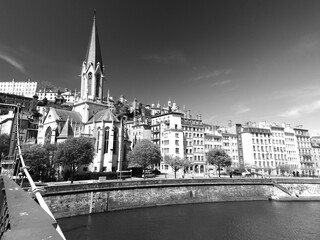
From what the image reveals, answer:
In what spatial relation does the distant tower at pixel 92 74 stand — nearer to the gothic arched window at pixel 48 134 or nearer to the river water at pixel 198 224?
the gothic arched window at pixel 48 134

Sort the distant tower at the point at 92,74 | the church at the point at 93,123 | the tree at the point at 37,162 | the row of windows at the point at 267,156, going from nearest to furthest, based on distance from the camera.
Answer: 1. the tree at the point at 37,162
2. the church at the point at 93,123
3. the distant tower at the point at 92,74
4. the row of windows at the point at 267,156

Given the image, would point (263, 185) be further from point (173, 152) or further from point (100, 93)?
point (100, 93)

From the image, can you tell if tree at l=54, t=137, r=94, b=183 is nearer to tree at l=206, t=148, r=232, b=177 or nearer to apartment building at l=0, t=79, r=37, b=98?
tree at l=206, t=148, r=232, b=177

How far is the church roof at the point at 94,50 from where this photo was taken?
69.5 m

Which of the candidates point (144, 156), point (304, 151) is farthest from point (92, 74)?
point (304, 151)

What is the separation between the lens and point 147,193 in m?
38.0

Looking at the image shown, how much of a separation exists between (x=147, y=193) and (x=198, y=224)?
40.5 ft

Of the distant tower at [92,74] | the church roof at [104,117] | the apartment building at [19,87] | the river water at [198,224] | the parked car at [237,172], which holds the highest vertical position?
the apartment building at [19,87]

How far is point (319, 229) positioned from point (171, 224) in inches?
752

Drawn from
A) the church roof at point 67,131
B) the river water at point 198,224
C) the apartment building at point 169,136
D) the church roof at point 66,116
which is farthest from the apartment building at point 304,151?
the church roof at point 67,131

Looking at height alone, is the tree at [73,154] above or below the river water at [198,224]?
above

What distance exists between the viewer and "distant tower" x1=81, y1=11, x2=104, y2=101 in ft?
221

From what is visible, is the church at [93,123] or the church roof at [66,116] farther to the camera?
the church roof at [66,116]

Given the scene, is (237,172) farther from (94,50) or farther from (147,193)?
(94,50)
